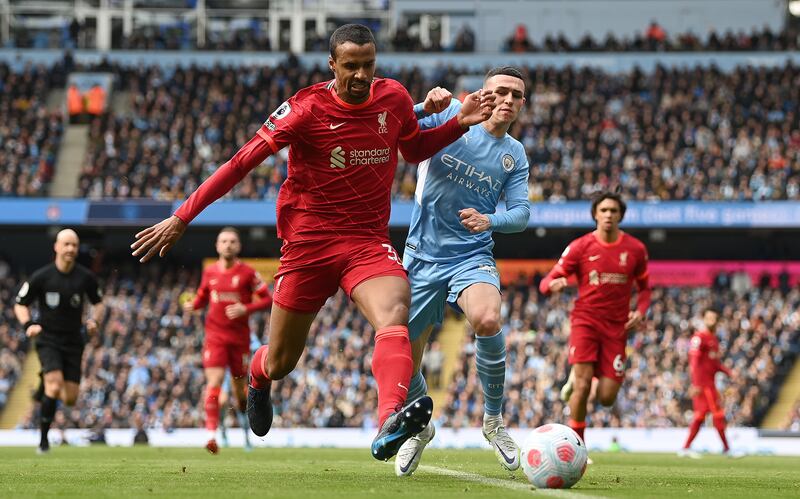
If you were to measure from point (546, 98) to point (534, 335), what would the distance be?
1147 centimetres

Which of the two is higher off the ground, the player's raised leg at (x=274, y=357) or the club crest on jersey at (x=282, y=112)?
the club crest on jersey at (x=282, y=112)

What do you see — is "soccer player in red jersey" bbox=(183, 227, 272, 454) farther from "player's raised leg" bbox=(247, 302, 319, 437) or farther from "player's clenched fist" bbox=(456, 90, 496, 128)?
"player's clenched fist" bbox=(456, 90, 496, 128)

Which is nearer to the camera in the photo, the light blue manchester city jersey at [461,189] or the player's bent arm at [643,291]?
the light blue manchester city jersey at [461,189]

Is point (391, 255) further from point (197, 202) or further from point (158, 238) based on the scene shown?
point (158, 238)

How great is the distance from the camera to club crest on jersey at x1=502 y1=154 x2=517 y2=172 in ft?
31.5

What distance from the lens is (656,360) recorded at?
30.1 meters

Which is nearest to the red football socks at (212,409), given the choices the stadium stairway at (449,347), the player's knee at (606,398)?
the player's knee at (606,398)

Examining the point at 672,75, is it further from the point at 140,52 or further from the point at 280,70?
the point at 140,52

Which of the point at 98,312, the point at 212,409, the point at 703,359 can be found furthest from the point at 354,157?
the point at 703,359

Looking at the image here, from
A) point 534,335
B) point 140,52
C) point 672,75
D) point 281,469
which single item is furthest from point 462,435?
point 140,52

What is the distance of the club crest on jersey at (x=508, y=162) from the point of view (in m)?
9.59

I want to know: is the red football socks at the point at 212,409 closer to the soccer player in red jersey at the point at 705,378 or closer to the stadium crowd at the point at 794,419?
the soccer player in red jersey at the point at 705,378

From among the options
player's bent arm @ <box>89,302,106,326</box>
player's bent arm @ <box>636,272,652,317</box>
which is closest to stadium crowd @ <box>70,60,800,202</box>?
player's bent arm @ <box>89,302,106,326</box>

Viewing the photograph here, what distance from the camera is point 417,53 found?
4347 centimetres
